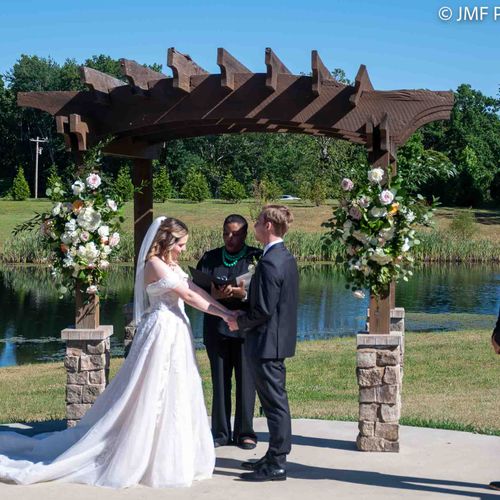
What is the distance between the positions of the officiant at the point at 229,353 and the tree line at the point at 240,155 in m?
27.0

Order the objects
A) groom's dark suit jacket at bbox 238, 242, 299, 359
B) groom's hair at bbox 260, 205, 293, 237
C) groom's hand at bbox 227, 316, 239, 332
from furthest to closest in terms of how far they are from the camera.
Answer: groom's hand at bbox 227, 316, 239, 332 → groom's hair at bbox 260, 205, 293, 237 → groom's dark suit jacket at bbox 238, 242, 299, 359

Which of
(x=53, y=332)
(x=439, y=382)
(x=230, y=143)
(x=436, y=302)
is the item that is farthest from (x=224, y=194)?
(x=439, y=382)

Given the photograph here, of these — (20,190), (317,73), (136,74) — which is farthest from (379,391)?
(20,190)

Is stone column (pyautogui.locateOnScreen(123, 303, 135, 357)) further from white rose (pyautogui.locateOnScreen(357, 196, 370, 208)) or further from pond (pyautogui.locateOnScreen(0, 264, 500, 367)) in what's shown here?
pond (pyautogui.locateOnScreen(0, 264, 500, 367))

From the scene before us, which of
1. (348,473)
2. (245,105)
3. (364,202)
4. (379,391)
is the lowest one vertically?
(348,473)

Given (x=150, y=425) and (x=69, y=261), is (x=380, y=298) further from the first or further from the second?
(x=69, y=261)

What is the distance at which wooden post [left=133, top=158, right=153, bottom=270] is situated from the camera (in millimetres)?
9188

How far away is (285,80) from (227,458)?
10.1ft

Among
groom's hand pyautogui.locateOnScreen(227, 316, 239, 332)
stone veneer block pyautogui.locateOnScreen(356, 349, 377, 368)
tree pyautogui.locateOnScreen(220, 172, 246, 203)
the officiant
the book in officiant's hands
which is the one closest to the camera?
groom's hand pyautogui.locateOnScreen(227, 316, 239, 332)

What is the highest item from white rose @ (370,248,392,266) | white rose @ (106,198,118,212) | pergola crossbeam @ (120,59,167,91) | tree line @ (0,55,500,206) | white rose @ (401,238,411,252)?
tree line @ (0,55,500,206)

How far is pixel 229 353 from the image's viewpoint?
7312 millimetres

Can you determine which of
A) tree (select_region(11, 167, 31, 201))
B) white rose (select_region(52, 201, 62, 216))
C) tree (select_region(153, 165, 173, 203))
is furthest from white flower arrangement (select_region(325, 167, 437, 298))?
tree (select_region(11, 167, 31, 201))

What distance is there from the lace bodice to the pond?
33.0 feet

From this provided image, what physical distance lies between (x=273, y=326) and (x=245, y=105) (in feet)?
7.39
